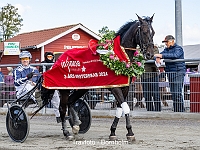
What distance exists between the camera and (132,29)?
355 inches

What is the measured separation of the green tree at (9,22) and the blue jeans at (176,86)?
36976 millimetres

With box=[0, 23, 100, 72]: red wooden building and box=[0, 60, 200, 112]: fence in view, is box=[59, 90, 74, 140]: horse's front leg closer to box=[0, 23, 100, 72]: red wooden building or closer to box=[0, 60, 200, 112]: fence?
box=[0, 60, 200, 112]: fence

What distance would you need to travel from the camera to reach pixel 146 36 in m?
8.72

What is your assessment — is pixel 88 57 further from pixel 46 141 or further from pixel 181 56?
pixel 181 56

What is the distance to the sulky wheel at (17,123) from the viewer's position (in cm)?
911

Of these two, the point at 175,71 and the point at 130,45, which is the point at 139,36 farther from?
the point at 175,71

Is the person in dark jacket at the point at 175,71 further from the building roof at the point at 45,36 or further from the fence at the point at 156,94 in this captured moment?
the building roof at the point at 45,36

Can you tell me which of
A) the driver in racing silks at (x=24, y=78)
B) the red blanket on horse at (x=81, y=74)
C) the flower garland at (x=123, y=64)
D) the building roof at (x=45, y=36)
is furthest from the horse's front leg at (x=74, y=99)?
the building roof at (x=45, y=36)

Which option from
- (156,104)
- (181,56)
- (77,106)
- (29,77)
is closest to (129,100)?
(156,104)

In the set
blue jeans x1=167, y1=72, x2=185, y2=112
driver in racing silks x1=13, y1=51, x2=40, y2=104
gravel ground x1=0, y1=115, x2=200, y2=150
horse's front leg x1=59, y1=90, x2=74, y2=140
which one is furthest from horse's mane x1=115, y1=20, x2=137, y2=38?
blue jeans x1=167, y1=72, x2=185, y2=112

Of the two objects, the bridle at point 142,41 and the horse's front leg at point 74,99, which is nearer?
the bridle at point 142,41

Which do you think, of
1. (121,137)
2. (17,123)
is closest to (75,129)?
(121,137)

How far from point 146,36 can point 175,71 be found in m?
3.92

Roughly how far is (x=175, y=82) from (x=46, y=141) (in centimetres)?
456
